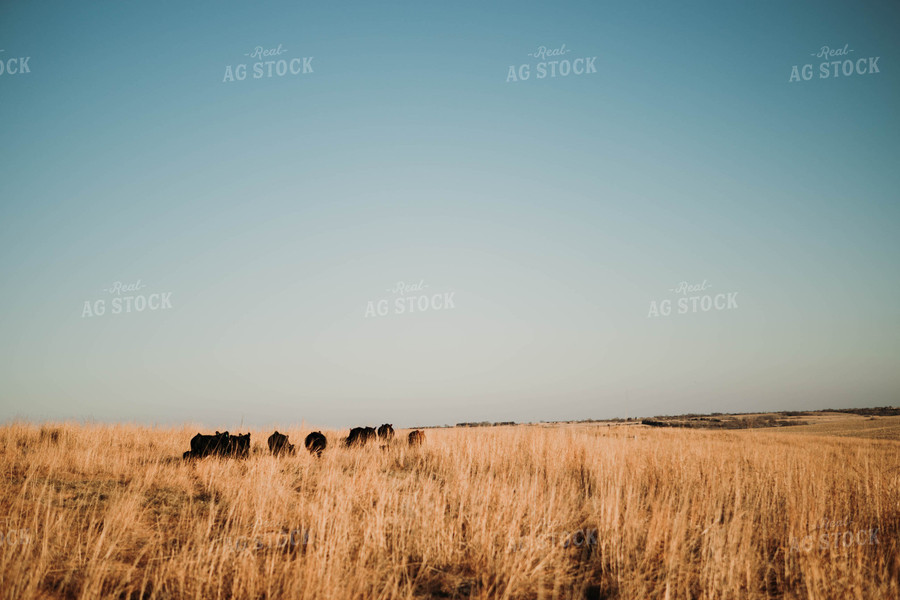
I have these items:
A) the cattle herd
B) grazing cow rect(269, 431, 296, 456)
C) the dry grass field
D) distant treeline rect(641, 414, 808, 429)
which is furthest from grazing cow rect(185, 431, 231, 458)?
distant treeline rect(641, 414, 808, 429)

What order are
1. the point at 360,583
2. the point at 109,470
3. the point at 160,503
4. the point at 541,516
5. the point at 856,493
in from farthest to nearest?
the point at 109,470
the point at 856,493
the point at 160,503
the point at 541,516
the point at 360,583

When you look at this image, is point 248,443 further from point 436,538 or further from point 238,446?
point 436,538

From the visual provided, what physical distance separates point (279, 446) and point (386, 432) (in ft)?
11.6

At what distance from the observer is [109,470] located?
6.89 m

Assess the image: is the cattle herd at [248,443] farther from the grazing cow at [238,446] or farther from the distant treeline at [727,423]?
the distant treeline at [727,423]

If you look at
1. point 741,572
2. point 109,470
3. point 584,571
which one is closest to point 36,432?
point 109,470

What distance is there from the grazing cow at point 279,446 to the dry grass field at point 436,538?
91.4 inches

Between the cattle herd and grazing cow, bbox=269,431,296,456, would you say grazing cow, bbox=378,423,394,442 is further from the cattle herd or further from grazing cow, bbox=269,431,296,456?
grazing cow, bbox=269,431,296,456

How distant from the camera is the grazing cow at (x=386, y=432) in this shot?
40.2 feet

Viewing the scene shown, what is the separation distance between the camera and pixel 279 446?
9.60 metres

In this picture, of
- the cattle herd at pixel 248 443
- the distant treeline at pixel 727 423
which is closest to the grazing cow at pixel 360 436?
the cattle herd at pixel 248 443

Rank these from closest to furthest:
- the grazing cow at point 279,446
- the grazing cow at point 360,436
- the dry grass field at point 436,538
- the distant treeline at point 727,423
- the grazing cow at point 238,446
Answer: the dry grass field at point 436,538, the grazing cow at point 238,446, the grazing cow at point 279,446, the grazing cow at point 360,436, the distant treeline at point 727,423

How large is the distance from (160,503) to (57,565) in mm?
1779

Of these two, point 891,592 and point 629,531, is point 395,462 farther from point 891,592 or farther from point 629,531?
point 891,592
